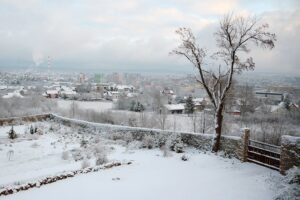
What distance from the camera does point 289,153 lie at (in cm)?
1066

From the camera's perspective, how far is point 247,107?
4019cm

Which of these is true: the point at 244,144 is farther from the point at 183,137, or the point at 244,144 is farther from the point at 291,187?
the point at 291,187

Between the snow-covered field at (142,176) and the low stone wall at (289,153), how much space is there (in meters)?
0.53

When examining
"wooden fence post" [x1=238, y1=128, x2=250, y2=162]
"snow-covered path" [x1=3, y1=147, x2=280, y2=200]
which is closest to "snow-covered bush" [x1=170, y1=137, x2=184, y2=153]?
"snow-covered path" [x1=3, y1=147, x2=280, y2=200]

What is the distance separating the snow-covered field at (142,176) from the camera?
31.1 ft

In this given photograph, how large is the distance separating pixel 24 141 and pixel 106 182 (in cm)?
1009

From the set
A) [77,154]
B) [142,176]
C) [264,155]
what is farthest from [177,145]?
[77,154]

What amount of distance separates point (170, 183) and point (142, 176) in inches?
53.0

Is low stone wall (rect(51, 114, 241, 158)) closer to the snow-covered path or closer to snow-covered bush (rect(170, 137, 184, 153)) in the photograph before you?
snow-covered bush (rect(170, 137, 184, 153))

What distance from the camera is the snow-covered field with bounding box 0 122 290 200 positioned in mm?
9469

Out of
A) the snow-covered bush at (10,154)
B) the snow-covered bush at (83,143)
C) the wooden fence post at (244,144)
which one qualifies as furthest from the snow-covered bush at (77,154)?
the wooden fence post at (244,144)

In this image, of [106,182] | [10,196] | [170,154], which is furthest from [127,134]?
[10,196]

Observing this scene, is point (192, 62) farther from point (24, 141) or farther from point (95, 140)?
point (24, 141)

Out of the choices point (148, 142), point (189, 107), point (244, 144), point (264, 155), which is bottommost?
point (189, 107)
